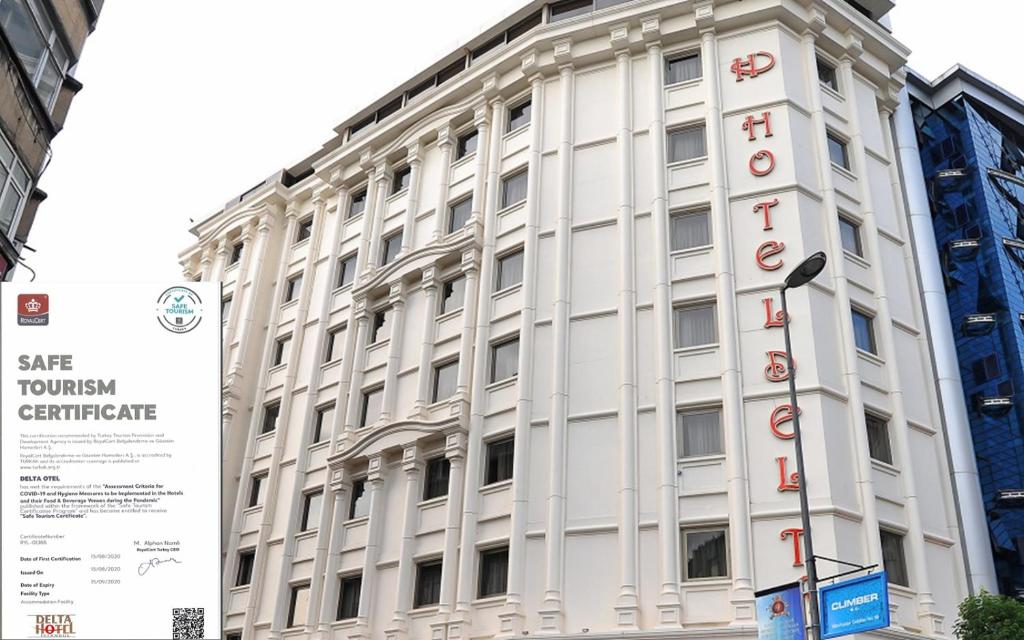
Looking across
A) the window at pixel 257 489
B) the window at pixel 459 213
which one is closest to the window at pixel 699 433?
the window at pixel 459 213

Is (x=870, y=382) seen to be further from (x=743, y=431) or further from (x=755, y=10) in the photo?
(x=755, y=10)

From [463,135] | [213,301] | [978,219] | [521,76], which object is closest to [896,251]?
[978,219]

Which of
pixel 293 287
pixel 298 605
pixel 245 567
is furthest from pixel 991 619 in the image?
pixel 293 287

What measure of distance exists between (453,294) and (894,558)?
54.0 ft

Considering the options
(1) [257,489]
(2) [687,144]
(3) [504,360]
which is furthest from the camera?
(1) [257,489]

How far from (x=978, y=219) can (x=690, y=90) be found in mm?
11448

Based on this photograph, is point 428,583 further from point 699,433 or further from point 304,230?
point 304,230

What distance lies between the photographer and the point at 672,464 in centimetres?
2400

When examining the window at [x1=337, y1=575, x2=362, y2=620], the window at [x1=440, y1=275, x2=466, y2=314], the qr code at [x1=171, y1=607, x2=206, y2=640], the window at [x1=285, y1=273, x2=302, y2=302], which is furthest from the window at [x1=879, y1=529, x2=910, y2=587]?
the window at [x1=285, y1=273, x2=302, y2=302]

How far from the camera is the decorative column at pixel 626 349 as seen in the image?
23.0 metres

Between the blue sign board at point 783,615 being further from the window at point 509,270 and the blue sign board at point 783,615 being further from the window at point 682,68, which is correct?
the window at point 682,68

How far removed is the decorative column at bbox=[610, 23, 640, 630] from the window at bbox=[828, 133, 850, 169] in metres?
6.42

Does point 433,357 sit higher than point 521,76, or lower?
lower

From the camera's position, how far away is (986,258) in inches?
Result: 1230
